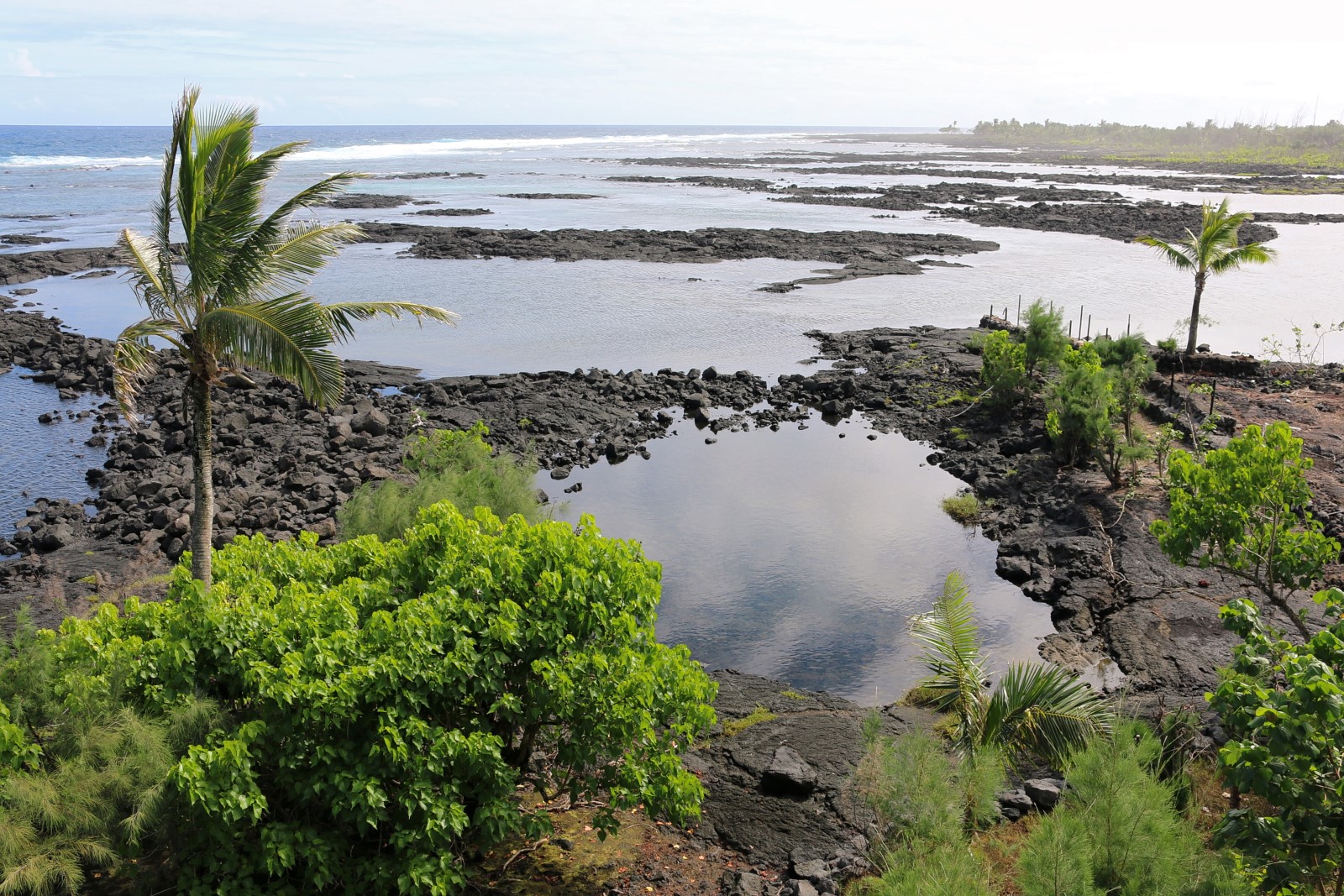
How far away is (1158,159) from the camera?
142 m

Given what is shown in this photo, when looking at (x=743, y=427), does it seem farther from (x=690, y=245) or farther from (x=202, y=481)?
(x=690, y=245)

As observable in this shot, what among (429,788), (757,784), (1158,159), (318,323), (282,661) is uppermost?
(1158,159)

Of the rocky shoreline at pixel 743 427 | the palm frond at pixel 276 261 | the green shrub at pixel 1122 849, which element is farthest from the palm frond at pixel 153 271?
the green shrub at pixel 1122 849

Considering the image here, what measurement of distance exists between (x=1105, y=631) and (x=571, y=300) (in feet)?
112

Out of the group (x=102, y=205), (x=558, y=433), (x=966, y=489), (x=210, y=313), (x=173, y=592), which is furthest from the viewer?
(x=102, y=205)

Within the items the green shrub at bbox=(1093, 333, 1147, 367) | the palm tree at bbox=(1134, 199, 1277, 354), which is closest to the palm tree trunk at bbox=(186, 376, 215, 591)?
the green shrub at bbox=(1093, 333, 1147, 367)

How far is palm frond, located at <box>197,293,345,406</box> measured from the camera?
38.0 ft

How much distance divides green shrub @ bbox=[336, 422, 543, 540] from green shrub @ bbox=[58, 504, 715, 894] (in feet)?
18.4

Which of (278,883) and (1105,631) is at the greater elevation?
(278,883)

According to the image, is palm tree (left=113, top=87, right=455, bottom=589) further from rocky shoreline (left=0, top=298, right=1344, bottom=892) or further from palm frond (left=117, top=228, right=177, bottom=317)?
rocky shoreline (left=0, top=298, right=1344, bottom=892)

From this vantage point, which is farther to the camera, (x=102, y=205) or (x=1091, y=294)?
(x=102, y=205)

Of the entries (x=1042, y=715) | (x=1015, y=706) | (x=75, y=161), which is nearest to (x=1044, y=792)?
A: (x=1042, y=715)

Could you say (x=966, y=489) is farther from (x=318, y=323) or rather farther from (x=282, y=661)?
(x=282, y=661)

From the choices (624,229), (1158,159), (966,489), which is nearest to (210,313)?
(966,489)
